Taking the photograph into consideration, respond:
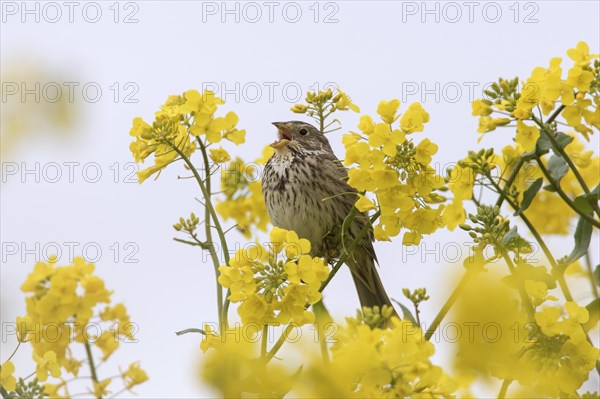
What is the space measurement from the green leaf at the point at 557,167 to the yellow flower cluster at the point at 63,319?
2.03 metres

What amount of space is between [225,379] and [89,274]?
4.31 feet

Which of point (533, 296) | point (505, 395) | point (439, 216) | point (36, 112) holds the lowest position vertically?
point (505, 395)

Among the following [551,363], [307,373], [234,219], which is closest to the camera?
[307,373]

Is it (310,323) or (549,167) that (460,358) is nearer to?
(310,323)

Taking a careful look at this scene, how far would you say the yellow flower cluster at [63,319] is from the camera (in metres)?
3.36

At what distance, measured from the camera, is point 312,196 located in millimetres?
6645

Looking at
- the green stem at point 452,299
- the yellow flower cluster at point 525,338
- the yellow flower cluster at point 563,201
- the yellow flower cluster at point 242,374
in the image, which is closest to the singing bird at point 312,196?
the yellow flower cluster at point 563,201

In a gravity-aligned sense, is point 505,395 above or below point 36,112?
below

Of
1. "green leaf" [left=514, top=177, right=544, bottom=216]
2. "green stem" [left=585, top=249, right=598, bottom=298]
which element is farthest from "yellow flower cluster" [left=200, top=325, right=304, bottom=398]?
"green stem" [left=585, top=249, right=598, bottom=298]

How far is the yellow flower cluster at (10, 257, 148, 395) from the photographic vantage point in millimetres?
3357

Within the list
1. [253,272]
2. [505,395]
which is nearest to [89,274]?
[253,272]

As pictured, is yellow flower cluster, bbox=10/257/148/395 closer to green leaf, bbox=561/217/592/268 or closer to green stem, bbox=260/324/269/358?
green stem, bbox=260/324/269/358

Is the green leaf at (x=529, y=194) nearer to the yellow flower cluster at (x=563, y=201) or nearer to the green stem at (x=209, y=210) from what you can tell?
the yellow flower cluster at (x=563, y=201)

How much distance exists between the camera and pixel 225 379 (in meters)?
2.44
